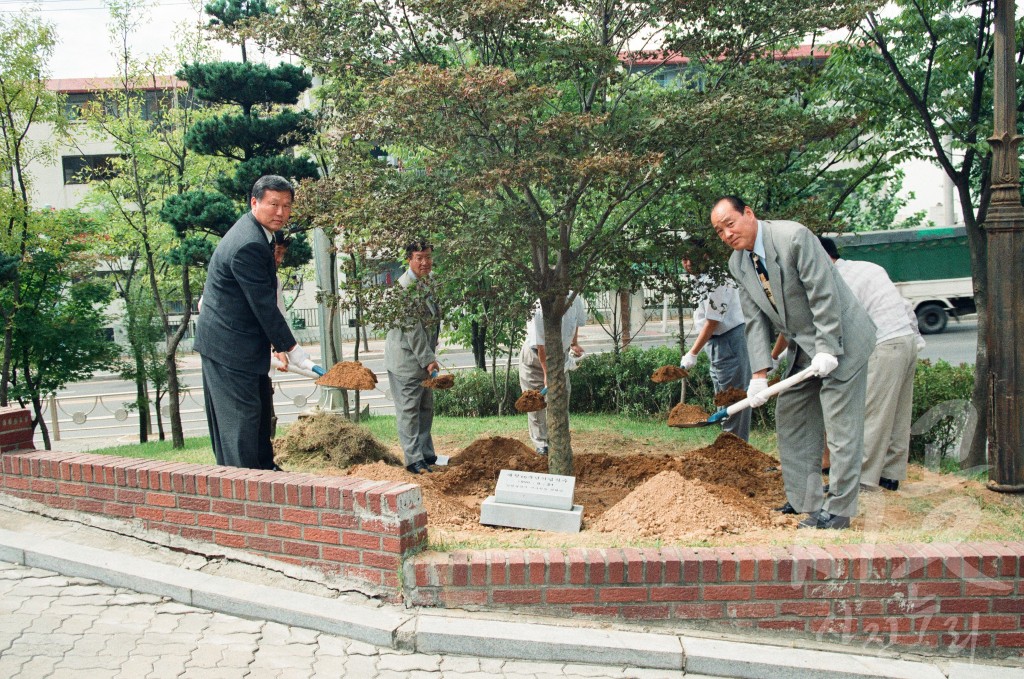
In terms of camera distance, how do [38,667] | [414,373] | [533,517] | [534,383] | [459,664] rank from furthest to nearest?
[534,383] < [414,373] < [533,517] < [459,664] < [38,667]

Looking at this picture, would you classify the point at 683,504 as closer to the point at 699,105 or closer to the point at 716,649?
the point at 716,649

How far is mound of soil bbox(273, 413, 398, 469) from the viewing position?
702 cm

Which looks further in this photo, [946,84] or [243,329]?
[946,84]

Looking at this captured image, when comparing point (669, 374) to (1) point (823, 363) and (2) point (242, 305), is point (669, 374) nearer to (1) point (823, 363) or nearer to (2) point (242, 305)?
(1) point (823, 363)

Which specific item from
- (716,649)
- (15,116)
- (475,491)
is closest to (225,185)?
(15,116)

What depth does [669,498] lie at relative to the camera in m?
4.87

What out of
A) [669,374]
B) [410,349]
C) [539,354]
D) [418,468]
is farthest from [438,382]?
[669,374]

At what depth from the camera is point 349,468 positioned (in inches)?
261

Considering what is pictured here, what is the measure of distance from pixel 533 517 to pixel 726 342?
3.27 metres

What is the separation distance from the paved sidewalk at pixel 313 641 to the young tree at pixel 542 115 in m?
2.26

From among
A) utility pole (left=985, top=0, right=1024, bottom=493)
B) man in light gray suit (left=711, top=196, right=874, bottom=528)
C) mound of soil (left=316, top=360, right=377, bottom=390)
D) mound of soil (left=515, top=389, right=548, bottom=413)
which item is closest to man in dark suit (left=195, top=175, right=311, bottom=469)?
mound of soil (left=316, top=360, right=377, bottom=390)

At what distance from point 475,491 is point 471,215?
7.13 feet

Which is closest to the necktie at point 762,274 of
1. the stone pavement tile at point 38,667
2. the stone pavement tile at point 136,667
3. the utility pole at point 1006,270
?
the utility pole at point 1006,270

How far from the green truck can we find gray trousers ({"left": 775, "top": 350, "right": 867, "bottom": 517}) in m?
19.4
